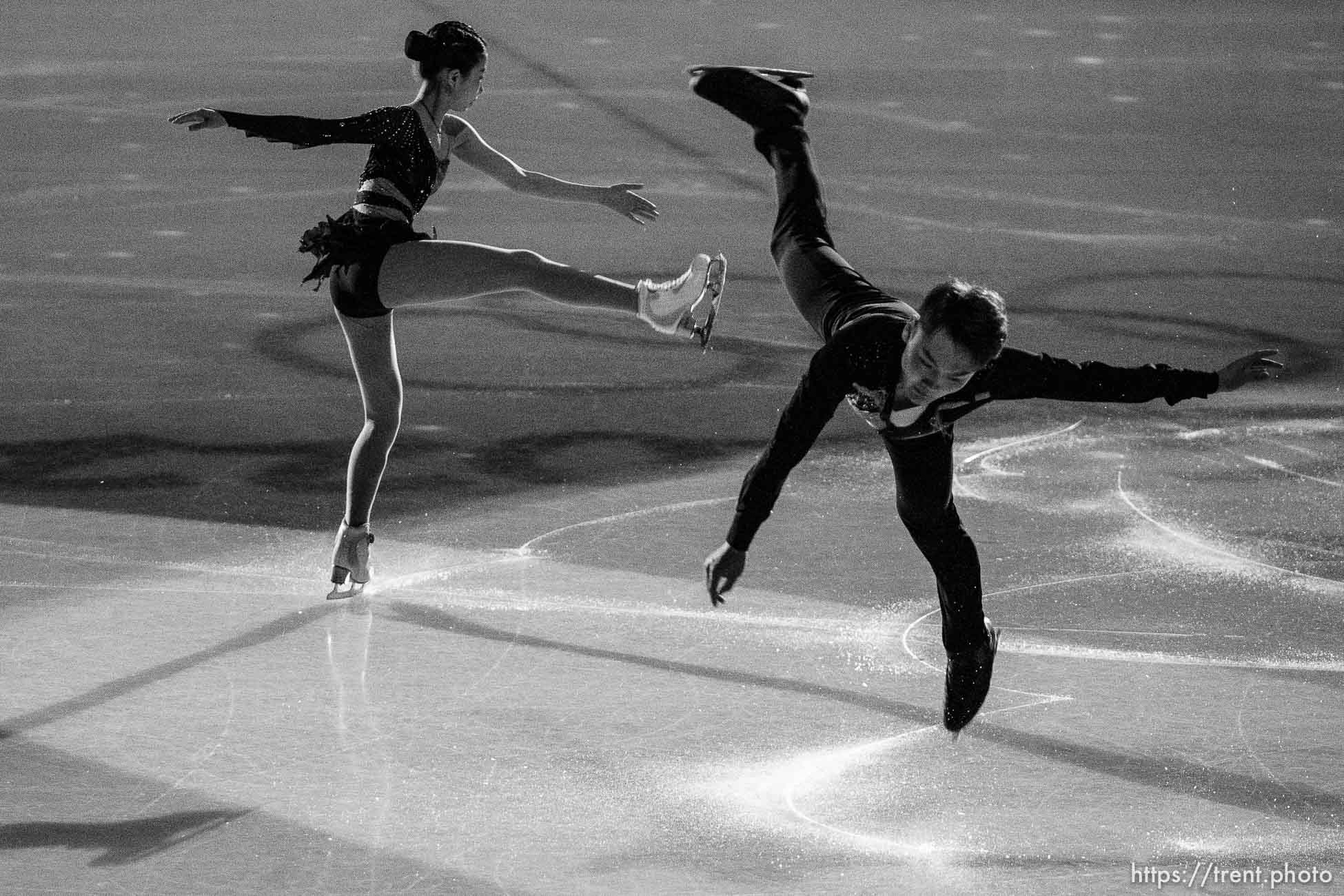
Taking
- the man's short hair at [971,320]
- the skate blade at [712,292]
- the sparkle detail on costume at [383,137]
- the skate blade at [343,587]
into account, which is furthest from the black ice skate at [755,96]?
the skate blade at [343,587]

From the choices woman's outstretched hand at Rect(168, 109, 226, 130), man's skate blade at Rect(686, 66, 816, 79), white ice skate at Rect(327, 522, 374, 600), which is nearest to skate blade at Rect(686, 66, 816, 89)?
man's skate blade at Rect(686, 66, 816, 79)

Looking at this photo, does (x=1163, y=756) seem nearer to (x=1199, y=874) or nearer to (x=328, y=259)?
(x=1199, y=874)

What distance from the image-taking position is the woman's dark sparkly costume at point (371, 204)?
16.3 feet

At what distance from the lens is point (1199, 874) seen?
377 centimetres

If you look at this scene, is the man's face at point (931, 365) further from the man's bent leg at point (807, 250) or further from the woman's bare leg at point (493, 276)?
the woman's bare leg at point (493, 276)

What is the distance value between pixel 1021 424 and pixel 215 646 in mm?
3724

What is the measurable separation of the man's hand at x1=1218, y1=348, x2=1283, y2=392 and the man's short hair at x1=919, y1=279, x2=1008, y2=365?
537mm

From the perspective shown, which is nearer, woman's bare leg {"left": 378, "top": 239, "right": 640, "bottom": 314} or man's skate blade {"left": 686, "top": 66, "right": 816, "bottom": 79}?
woman's bare leg {"left": 378, "top": 239, "right": 640, "bottom": 314}

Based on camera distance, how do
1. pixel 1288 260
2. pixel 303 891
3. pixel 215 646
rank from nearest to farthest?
pixel 303 891 < pixel 215 646 < pixel 1288 260

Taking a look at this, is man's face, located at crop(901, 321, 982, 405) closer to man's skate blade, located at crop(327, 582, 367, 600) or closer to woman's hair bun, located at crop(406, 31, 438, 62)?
woman's hair bun, located at crop(406, 31, 438, 62)

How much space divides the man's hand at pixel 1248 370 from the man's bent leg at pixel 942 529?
65 cm

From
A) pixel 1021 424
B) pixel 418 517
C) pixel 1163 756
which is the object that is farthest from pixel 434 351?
pixel 1163 756

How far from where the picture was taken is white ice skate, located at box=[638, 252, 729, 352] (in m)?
4.83

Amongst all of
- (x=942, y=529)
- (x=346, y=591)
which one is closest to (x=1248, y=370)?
(x=942, y=529)
